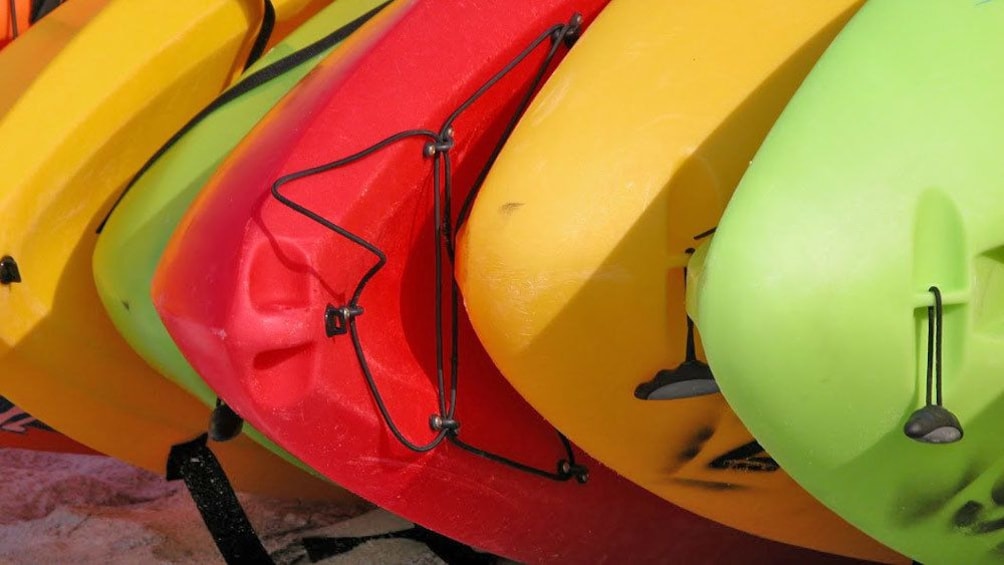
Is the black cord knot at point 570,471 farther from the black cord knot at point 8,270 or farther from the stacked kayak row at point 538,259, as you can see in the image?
the black cord knot at point 8,270

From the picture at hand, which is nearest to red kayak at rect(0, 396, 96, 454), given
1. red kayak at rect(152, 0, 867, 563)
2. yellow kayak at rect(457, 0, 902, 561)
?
red kayak at rect(152, 0, 867, 563)

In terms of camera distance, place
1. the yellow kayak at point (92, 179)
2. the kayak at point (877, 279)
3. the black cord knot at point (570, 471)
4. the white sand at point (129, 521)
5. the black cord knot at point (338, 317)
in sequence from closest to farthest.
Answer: the kayak at point (877, 279) → the black cord knot at point (338, 317) → the black cord knot at point (570, 471) → the yellow kayak at point (92, 179) → the white sand at point (129, 521)

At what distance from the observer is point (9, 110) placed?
2012 mm

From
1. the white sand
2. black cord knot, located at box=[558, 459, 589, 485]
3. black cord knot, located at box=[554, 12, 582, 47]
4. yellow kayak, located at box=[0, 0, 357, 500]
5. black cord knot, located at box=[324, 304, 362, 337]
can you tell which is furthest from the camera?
the white sand

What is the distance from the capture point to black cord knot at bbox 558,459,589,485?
1.86 m

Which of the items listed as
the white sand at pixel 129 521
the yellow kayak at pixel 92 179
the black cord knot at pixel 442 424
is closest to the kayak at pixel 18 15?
the yellow kayak at pixel 92 179

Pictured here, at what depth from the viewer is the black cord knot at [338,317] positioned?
1.64 metres

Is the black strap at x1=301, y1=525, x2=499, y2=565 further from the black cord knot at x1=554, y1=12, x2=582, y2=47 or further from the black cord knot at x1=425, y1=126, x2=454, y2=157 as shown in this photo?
the black cord knot at x1=554, y1=12, x2=582, y2=47

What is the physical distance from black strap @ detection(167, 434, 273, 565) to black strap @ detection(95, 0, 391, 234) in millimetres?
365

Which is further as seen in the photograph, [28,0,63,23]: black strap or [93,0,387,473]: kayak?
[28,0,63,23]: black strap

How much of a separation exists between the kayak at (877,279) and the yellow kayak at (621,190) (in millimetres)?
210

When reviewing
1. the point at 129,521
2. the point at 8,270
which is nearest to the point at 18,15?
the point at 8,270

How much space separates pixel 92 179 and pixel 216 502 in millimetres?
495

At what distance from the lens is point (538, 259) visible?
1.51 meters
